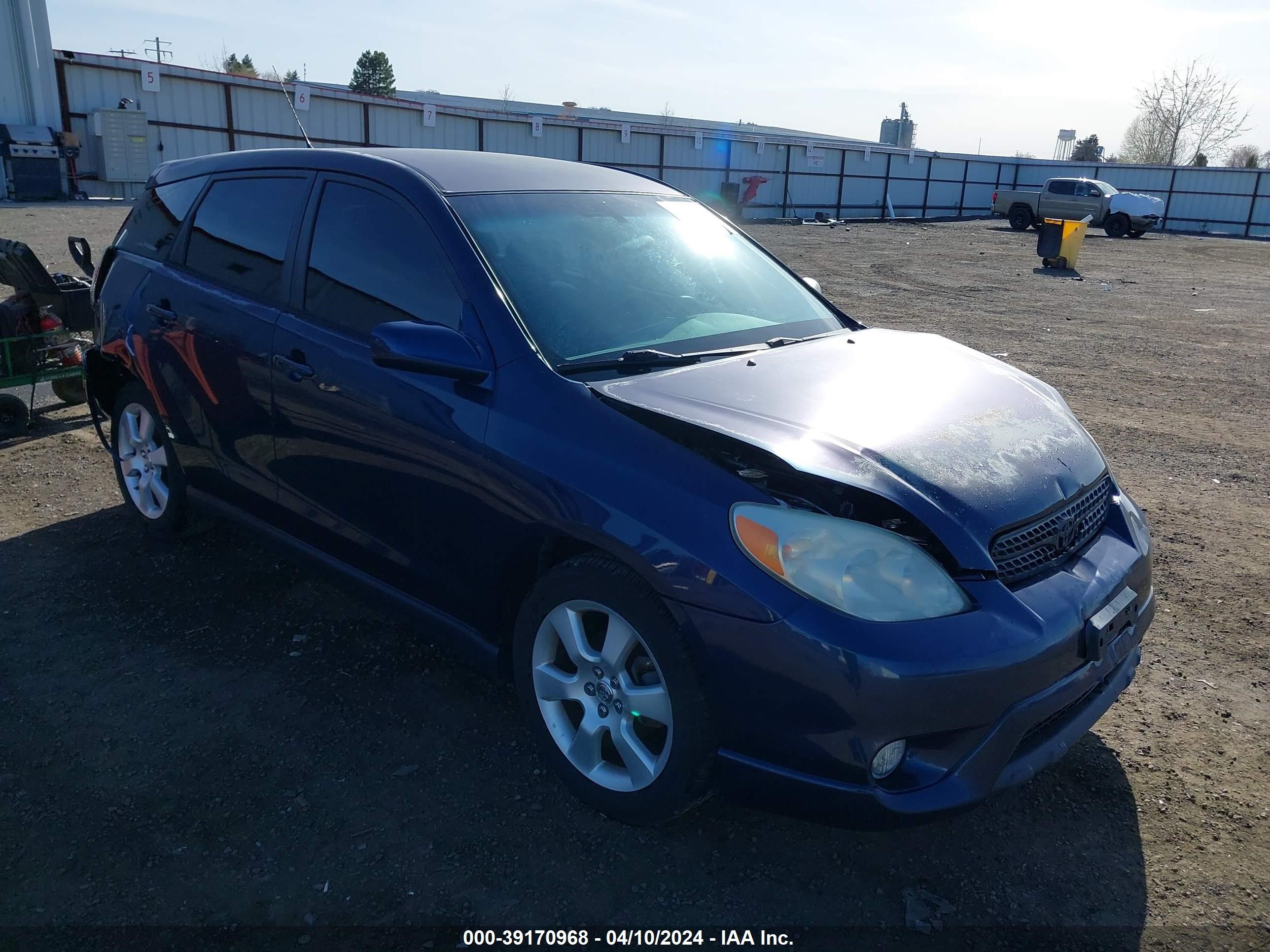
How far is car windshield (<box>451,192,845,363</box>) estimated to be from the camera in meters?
3.11

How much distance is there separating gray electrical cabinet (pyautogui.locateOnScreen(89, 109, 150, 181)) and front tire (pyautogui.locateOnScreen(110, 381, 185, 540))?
2027 cm

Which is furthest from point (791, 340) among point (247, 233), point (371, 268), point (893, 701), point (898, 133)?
point (898, 133)

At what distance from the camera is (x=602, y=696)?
272 cm

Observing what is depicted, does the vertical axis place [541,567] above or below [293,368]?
below

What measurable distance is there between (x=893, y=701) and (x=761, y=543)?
48cm

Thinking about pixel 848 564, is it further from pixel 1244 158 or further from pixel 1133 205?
pixel 1244 158

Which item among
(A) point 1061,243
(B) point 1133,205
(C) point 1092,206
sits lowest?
(A) point 1061,243

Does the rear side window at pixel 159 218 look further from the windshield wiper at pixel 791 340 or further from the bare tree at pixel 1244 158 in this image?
the bare tree at pixel 1244 158

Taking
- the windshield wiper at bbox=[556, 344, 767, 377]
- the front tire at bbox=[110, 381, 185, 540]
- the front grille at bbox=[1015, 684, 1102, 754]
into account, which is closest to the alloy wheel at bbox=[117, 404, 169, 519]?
the front tire at bbox=[110, 381, 185, 540]

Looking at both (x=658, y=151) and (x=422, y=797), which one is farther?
(x=658, y=151)

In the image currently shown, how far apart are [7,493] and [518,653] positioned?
13.2ft

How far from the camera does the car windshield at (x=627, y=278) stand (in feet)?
10.2

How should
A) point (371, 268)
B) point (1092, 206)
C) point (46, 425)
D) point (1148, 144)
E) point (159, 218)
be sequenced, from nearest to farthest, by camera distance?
1. point (371, 268)
2. point (159, 218)
3. point (46, 425)
4. point (1092, 206)
5. point (1148, 144)

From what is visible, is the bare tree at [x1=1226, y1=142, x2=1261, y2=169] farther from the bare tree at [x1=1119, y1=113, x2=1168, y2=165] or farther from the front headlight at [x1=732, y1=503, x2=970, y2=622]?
the front headlight at [x1=732, y1=503, x2=970, y2=622]
